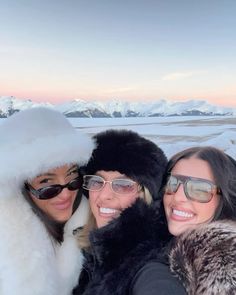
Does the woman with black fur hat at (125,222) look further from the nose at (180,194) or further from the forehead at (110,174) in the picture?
the nose at (180,194)

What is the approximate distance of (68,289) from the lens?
7.13 ft

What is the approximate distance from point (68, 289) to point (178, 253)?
43.3 inches

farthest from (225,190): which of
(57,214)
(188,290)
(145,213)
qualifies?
(57,214)

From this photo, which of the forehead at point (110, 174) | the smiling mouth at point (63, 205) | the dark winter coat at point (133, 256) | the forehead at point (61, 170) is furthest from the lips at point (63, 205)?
the dark winter coat at point (133, 256)

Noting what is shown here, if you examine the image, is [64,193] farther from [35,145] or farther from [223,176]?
[223,176]

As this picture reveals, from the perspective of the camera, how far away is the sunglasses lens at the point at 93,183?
2.14m

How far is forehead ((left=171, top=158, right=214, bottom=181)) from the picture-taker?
1810mm

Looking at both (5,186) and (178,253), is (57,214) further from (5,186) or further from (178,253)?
(178,253)

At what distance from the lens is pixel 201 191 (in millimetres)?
1767

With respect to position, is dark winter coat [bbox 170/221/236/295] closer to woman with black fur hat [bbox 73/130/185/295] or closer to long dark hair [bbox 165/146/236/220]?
woman with black fur hat [bbox 73/130/185/295]

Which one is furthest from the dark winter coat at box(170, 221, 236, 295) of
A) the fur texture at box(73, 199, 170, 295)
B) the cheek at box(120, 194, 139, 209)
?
the cheek at box(120, 194, 139, 209)

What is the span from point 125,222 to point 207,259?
55 centimetres

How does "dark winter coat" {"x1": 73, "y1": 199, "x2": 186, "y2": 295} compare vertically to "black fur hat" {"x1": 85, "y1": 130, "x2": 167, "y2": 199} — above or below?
below

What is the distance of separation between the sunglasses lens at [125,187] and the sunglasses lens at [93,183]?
0.34 feet
